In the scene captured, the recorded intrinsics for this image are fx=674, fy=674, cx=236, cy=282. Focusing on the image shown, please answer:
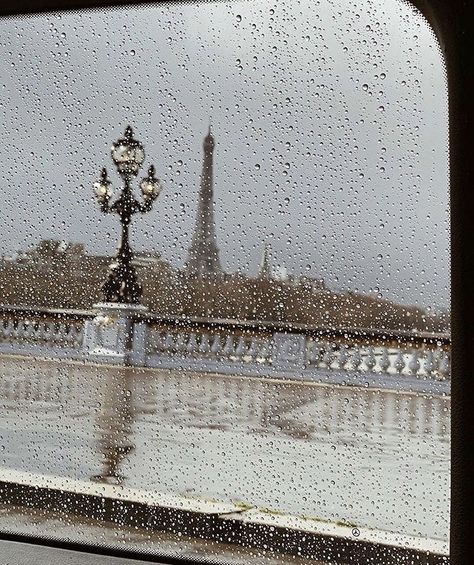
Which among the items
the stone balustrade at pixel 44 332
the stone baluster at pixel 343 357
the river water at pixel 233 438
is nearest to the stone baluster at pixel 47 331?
the stone balustrade at pixel 44 332

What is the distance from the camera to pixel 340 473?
6.64ft

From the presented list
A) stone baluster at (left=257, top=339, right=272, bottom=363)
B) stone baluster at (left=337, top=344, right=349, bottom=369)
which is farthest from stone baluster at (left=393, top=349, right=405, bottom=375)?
stone baluster at (left=257, top=339, right=272, bottom=363)

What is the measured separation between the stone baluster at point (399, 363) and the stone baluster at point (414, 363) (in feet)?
0.08

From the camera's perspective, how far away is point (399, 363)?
2201 millimetres

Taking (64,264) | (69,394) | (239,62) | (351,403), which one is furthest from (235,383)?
(239,62)

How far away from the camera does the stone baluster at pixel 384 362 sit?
89.1 inches

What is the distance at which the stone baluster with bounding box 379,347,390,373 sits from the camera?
2262 millimetres

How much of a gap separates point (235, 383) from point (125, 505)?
Answer: 2.27 feet

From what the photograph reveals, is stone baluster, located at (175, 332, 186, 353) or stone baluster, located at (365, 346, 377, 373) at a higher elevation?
stone baluster, located at (175, 332, 186, 353)

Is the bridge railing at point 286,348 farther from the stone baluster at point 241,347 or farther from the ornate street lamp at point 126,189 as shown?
the ornate street lamp at point 126,189

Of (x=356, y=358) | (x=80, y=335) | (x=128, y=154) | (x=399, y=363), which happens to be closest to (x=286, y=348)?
(x=356, y=358)

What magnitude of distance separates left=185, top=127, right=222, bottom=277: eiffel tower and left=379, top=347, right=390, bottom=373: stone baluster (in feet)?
2.17

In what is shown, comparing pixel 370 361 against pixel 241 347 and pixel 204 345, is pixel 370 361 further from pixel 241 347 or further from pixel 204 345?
pixel 204 345

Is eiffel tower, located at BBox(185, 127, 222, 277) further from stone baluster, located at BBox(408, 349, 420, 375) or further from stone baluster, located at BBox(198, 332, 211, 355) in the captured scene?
stone baluster, located at BBox(408, 349, 420, 375)
